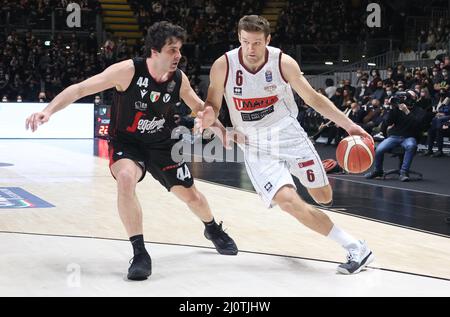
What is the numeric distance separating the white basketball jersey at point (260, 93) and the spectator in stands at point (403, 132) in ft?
21.1

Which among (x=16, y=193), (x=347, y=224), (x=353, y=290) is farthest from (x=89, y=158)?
(x=353, y=290)

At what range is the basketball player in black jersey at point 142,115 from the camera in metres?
4.94

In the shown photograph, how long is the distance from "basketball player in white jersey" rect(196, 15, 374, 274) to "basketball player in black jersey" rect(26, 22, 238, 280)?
295 mm

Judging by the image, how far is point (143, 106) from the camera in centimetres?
513

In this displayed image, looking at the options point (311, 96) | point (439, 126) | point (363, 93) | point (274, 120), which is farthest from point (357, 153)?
point (363, 93)

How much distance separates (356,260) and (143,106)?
1.73 metres

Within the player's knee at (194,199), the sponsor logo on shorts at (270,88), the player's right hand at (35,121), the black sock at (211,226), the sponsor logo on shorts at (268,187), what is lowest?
the black sock at (211,226)

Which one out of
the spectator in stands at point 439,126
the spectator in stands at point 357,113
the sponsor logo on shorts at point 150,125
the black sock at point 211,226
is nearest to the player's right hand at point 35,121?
the sponsor logo on shorts at point 150,125

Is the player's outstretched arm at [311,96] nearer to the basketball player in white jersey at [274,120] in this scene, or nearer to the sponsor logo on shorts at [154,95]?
the basketball player in white jersey at [274,120]

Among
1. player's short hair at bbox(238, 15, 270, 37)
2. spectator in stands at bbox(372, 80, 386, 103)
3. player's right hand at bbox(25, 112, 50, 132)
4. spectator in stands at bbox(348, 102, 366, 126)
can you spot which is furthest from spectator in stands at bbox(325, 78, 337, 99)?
player's right hand at bbox(25, 112, 50, 132)

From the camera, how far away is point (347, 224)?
7.29m

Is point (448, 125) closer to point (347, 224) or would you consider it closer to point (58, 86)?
point (347, 224)

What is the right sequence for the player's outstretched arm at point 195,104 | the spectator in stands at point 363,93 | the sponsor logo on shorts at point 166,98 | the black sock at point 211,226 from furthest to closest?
the spectator in stands at point 363,93
the black sock at point 211,226
the player's outstretched arm at point 195,104
the sponsor logo on shorts at point 166,98

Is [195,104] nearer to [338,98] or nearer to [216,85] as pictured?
[216,85]
